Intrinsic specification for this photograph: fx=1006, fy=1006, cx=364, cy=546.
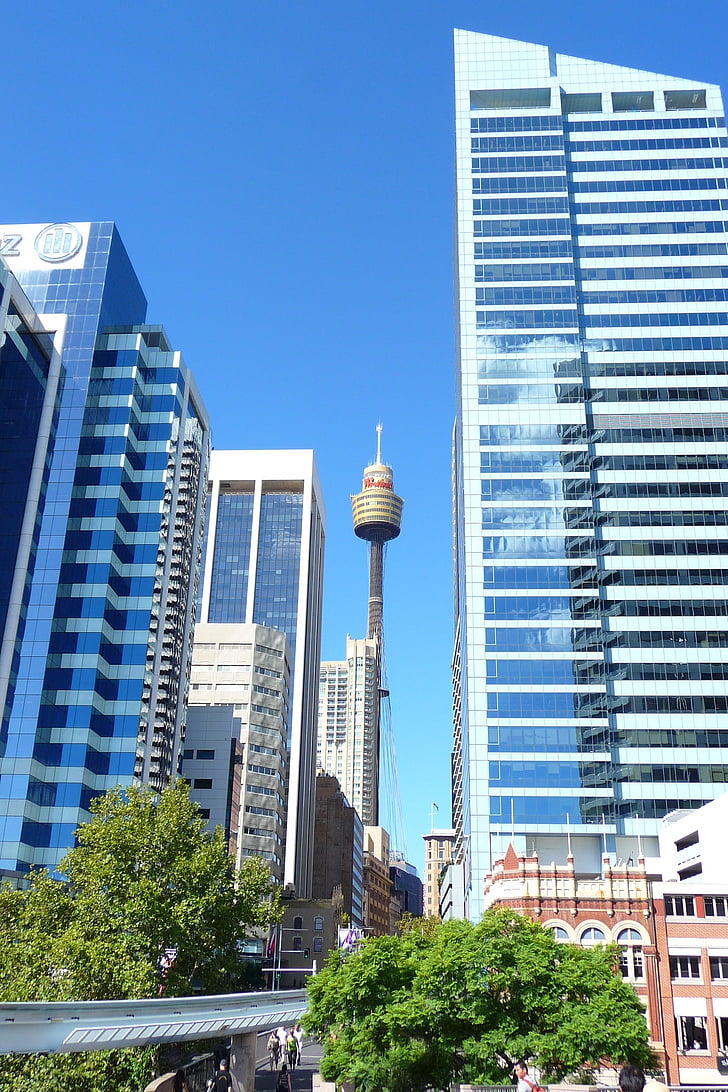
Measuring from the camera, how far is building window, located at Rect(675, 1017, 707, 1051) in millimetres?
63750

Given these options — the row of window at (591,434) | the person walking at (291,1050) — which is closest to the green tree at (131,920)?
the person walking at (291,1050)

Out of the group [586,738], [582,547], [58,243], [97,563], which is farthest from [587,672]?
[58,243]

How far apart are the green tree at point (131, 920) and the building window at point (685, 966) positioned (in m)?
31.6

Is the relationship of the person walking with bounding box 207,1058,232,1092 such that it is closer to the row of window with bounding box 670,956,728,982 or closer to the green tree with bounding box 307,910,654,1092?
the green tree with bounding box 307,910,654,1092

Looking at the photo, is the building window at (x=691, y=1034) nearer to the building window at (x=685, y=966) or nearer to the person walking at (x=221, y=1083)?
the building window at (x=685, y=966)

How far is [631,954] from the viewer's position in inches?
2672

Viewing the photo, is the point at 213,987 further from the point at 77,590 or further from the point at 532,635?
the point at 532,635

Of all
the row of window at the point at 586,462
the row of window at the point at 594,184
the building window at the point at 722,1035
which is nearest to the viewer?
the building window at the point at 722,1035

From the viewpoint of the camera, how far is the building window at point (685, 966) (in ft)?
218

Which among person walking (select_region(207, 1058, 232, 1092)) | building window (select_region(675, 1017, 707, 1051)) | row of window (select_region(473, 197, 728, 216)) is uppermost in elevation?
row of window (select_region(473, 197, 728, 216))

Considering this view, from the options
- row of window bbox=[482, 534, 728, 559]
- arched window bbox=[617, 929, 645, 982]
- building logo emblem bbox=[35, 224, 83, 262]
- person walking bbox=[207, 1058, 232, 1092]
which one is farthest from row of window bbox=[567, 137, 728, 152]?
person walking bbox=[207, 1058, 232, 1092]

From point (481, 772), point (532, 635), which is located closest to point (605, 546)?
point (532, 635)

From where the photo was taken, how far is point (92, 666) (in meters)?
101

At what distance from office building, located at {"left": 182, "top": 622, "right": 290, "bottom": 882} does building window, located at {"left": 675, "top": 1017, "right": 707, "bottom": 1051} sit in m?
73.7
